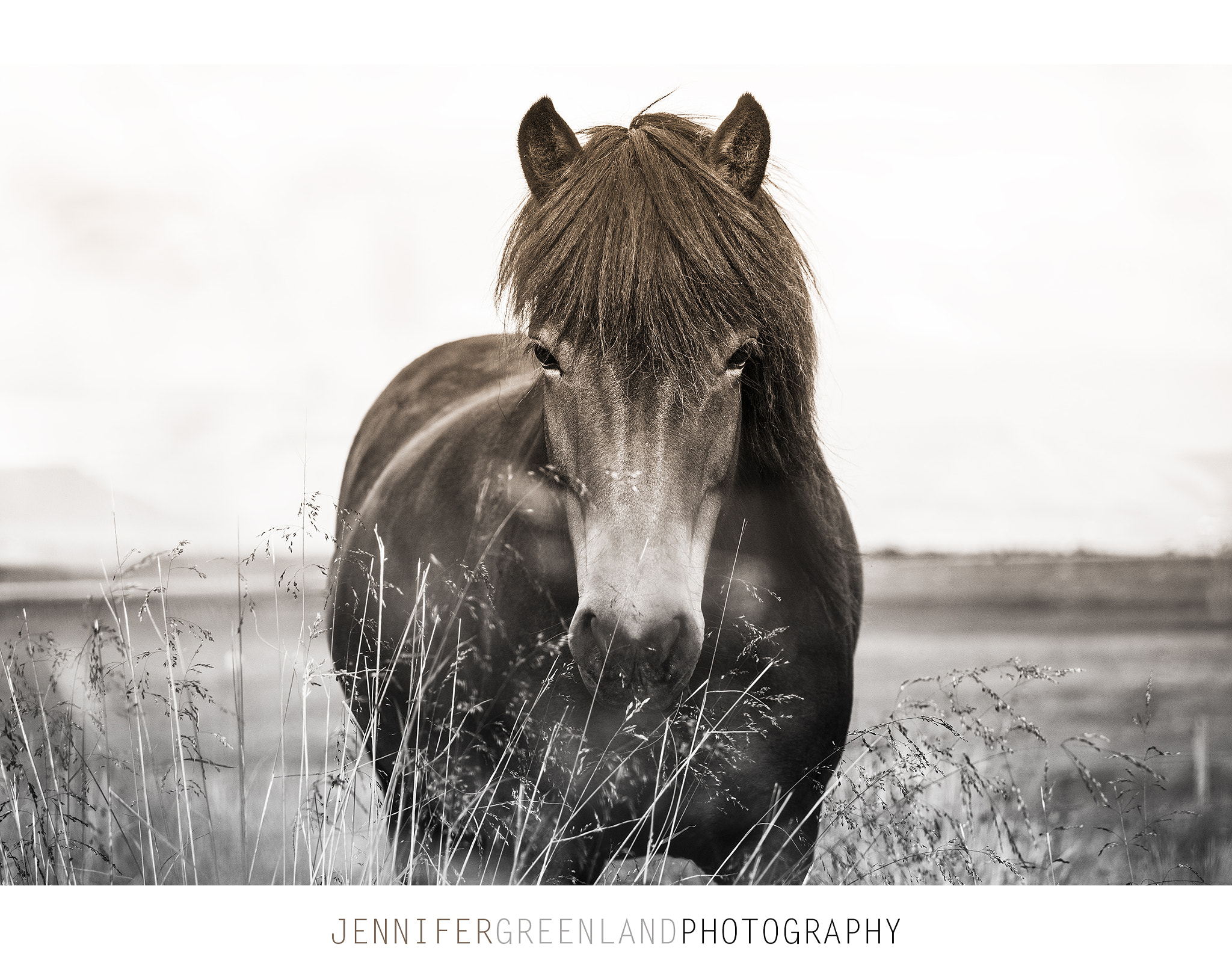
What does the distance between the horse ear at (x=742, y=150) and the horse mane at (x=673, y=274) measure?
5 centimetres

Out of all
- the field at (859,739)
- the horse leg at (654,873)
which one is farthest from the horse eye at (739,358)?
the horse leg at (654,873)

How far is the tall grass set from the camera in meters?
1.97

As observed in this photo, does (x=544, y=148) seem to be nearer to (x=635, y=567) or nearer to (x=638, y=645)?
(x=635, y=567)

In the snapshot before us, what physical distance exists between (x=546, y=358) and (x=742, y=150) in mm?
693

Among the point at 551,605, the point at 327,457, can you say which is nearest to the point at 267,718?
the point at 327,457

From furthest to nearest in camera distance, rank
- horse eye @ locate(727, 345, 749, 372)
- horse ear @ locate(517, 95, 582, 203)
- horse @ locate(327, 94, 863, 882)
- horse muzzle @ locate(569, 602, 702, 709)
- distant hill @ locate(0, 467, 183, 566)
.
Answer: distant hill @ locate(0, 467, 183, 566)
horse ear @ locate(517, 95, 582, 203)
horse eye @ locate(727, 345, 749, 372)
horse @ locate(327, 94, 863, 882)
horse muzzle @ locate(569, 602, 702, 709)

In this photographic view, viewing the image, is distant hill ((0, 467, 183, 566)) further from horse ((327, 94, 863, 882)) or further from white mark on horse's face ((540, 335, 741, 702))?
white mark on horse's face ((540, 335, 741, 702))

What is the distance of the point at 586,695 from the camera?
1943 millimetres

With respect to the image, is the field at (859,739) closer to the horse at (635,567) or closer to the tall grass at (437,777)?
the tall grass at (437,777)

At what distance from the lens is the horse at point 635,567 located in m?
1.67

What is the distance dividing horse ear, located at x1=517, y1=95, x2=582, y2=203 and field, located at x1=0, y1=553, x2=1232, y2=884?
3.87 ft

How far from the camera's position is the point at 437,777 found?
204 cm

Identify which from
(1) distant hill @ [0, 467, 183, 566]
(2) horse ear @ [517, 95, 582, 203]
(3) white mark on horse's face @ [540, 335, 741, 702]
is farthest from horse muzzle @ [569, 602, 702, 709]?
(1) distant hill @ [0, 467, 183, 566]

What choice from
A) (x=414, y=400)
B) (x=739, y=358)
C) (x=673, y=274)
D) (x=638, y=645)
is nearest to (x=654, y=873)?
(x=638, y=645)
